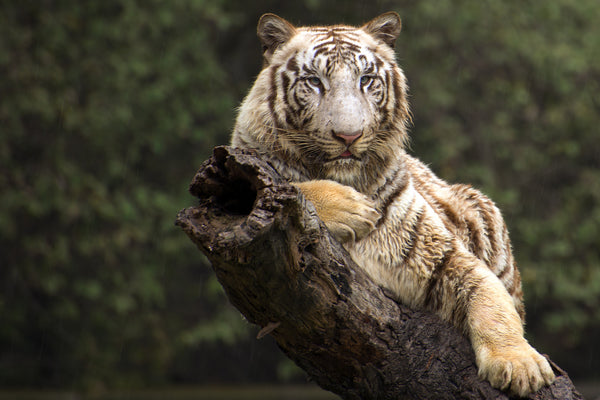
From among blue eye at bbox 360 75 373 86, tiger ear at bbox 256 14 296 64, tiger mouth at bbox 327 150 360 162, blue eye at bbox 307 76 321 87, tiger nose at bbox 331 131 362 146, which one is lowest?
tiger mouth at bbox 327 150 360 162

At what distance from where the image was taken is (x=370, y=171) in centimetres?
298

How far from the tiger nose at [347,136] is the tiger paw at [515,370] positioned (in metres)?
1.04

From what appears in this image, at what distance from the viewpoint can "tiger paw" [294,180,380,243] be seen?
2.57 meters

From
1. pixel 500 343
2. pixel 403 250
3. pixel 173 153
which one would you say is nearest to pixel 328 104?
pixel 403 250

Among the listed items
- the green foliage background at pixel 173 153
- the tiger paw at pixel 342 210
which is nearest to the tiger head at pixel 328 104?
the tiger paw at pixel 342 210

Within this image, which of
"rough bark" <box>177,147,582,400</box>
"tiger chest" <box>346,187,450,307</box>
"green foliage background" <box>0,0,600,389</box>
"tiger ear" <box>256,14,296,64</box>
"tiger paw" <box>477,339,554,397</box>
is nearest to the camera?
"rough bark" <box>177,147,582,400</box>

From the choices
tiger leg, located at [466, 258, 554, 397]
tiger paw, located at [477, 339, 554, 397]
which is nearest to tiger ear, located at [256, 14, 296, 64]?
tiger leg, located at [466, 258, 554, 397]

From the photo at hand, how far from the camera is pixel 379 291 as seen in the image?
262 centimetres

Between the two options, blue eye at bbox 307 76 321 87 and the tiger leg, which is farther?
blue eye at bbox 307 76 321 87

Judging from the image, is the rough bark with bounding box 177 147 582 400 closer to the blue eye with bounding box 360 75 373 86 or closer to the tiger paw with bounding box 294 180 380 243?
the tiger paw with bounding box 294 180 380 243

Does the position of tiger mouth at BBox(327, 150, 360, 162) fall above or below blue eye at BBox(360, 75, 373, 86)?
below

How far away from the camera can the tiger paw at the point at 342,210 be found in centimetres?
257

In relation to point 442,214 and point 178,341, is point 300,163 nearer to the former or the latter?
point 442,214

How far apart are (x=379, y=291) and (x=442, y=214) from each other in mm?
916
